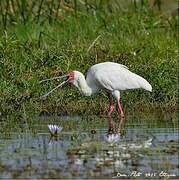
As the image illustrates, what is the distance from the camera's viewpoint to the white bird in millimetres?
11500

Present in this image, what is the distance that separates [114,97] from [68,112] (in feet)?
2.17

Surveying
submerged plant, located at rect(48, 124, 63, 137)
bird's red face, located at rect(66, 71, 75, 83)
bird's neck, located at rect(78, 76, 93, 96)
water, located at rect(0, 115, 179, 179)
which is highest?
bird's red face, located at rect(66, 71, 75, 83)

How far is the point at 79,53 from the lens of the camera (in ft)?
44.3

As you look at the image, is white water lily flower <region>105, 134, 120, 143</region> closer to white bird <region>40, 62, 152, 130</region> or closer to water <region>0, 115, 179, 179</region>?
water <region>0, 115, 179, 179</region>

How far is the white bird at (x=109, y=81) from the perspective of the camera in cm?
1150

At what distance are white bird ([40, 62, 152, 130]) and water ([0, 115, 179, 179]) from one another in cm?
93

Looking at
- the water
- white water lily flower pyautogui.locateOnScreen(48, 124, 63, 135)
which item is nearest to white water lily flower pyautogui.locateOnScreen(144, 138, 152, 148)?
the water

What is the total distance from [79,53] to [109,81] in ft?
6.44

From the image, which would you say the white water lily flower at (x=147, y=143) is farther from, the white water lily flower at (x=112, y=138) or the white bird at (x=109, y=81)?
the white bird at (x=109, y=81)

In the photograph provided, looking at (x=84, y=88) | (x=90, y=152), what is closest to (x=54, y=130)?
(x=90, y=152)

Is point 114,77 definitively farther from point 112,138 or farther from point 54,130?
point 112,138

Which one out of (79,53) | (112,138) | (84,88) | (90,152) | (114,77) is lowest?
(90,152)

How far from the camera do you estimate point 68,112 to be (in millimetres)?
11391

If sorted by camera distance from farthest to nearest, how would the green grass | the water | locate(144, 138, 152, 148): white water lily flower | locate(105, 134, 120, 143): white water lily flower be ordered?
the green grass → locate(105, 134, 120, 143): white water lily flower → locate(144, 138, 152, 148): white water lily flower → the water
